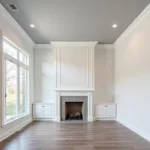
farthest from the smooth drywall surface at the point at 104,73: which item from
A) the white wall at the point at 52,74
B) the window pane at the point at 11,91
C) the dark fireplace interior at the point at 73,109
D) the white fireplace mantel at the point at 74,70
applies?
the window pane at the point at 11,91

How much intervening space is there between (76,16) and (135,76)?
230 cm

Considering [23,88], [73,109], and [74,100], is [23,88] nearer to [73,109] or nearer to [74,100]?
[74,100]

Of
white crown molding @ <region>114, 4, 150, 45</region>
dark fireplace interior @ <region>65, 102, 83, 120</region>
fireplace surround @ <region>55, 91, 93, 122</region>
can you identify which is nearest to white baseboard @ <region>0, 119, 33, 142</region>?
fireplace surround @ <region>55, 91, 93, 122</region>

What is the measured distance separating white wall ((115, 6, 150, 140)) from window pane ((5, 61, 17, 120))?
3.49 metres

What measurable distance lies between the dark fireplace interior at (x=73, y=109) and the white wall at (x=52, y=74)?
0.68 metres

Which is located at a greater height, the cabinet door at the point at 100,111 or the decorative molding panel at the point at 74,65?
the decorative molding panel at the point at 74,65

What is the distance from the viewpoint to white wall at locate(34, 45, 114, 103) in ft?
24.6

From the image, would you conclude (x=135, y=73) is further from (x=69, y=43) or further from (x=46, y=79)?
(x=46, y=79)

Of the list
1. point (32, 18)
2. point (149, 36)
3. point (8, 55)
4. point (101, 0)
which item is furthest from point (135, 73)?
point (8, 55)

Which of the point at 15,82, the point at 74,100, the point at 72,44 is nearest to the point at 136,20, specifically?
the point at 72,44

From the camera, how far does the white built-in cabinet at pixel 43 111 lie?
23.6 ft

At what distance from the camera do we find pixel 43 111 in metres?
7.20

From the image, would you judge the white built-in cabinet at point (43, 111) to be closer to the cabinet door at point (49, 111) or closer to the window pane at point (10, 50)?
the cabinet door at point (49, 111)

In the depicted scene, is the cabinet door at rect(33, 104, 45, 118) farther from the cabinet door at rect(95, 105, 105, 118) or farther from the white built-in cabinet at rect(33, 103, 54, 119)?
the cabinet door at rect(95, 105, 105, 118)
